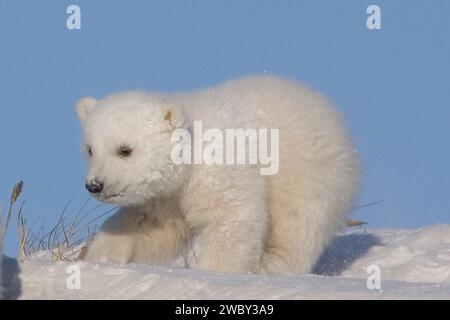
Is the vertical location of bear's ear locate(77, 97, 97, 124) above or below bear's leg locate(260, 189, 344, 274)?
above

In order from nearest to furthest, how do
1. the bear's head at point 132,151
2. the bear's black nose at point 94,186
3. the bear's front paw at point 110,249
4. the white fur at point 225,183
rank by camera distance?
the bear's black nose at point 94,186 → the bear's head at point 132,151 → the white fur at point 225,183 → the bear's front paw at point 110,249

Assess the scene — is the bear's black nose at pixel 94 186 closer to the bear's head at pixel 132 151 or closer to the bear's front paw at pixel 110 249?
the bear's head at pixel 132 151

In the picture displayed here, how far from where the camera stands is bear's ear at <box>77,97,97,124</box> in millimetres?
8258

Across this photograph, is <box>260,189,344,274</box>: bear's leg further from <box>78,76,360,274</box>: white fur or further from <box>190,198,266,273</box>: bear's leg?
<box>190,198,266,273</box>: bear's leg

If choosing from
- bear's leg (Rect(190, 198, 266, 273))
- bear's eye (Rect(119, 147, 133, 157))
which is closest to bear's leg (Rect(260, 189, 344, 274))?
bear's leg (Rect(190, 198, 266, 273))

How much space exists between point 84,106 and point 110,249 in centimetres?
112

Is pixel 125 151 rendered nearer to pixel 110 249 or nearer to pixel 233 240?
pixel 110 249

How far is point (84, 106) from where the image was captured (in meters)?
8.29

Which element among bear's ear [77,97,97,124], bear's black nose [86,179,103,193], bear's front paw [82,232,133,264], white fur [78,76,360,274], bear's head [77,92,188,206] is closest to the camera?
bear's black nose [86,179,103,193]

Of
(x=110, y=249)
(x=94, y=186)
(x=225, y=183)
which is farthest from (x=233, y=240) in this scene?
(x=94, y=186)

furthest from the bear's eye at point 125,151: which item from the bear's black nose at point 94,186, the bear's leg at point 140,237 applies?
the bear's leg at point 140,237

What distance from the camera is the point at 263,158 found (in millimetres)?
8133

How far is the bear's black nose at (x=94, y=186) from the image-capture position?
292 inches
